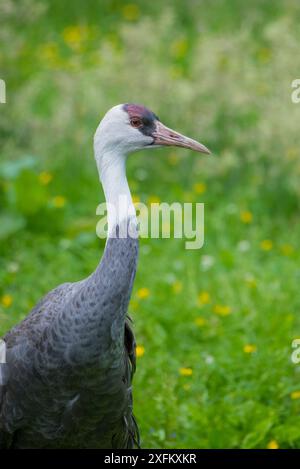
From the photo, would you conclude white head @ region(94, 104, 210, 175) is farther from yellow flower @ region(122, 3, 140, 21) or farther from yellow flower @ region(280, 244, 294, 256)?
yellow flower @ region(122, 3, 140, 21)

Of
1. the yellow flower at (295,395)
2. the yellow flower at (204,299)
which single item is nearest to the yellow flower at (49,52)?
the yellow flower at (204,299)

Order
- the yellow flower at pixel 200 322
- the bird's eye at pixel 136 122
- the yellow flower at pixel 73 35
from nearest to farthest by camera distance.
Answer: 1. the bird's eye at pixel 136 122
2. the yellow flower at pixel 200 322
3. the yellow flower at pixel 73 35

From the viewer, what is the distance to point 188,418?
11.8 feet

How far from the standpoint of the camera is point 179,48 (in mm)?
7285

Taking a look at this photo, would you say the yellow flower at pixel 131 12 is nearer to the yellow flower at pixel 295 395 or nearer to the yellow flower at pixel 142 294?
the yellow flower at pixel 142 294

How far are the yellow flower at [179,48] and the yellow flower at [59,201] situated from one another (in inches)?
88.1

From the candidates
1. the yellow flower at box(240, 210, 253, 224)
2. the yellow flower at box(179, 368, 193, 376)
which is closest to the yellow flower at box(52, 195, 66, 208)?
the yellow flower at box(240, 210, 253, 224)

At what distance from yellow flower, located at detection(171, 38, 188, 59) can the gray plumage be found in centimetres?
450

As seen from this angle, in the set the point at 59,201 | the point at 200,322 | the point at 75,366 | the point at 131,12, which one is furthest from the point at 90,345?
the point at 131,12

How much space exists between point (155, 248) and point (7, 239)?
34.8 inches

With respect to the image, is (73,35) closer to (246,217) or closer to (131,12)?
(131,12)

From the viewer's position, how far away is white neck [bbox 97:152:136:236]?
2.84m

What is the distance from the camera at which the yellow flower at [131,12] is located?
8.07 m
